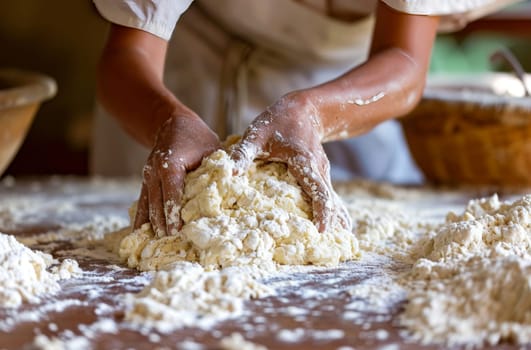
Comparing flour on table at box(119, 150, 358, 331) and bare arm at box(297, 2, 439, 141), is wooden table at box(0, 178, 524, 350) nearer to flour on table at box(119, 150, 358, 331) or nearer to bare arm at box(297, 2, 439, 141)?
flour on table at box(119, 150, 358, 331)

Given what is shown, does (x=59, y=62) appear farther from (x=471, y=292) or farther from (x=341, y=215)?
(x=471, y=292)

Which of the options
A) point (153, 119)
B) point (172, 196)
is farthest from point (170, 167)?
point (153, 119)

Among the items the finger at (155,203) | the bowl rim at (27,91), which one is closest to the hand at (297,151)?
the finger at (155,203)

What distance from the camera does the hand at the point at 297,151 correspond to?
96 centimetres

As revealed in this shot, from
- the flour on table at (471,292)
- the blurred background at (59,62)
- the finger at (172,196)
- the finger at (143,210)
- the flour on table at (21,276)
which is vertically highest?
the flour on table at (471,292)

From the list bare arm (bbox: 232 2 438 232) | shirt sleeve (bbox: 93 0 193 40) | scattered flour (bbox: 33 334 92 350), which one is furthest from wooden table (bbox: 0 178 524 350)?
shirt sleeve (bbox: 93 0 193 40)

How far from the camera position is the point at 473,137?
1.63 meters

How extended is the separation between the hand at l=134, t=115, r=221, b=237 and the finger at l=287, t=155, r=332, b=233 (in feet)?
0.41

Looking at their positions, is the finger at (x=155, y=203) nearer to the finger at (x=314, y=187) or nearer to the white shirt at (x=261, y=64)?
the finger at (x=314, y=187)

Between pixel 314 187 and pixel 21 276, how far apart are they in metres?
0.38

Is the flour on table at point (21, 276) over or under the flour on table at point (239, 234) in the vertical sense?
under

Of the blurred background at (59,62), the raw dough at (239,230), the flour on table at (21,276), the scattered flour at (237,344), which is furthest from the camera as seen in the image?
the blurred background at (59,62)

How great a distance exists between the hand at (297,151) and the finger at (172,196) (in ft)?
0.27

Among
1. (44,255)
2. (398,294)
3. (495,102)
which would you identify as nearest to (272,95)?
(495,102)
